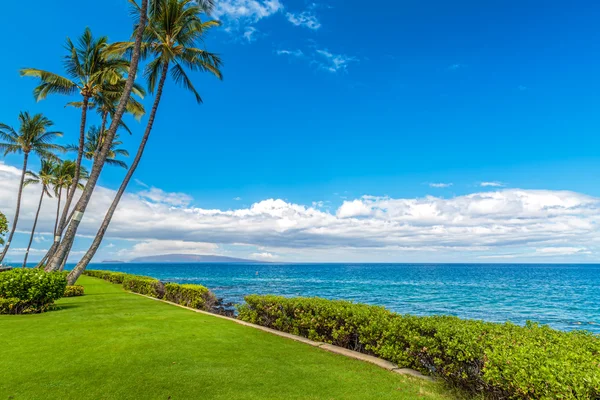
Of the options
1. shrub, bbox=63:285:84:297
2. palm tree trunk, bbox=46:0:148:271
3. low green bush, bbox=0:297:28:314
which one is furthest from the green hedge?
shrub, bbox=63:285:84:297

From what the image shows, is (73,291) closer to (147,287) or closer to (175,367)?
(147,287)

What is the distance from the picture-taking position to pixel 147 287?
17.6 meters

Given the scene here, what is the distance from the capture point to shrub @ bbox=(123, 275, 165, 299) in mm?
16763

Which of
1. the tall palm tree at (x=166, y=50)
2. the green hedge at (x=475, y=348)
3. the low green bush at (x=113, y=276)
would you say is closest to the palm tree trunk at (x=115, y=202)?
the tall palm tree at (x=166, y=50)

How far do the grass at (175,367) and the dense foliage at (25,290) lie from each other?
1.81m

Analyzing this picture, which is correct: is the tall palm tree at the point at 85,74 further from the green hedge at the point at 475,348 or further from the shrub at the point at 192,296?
the green hedge at the point at 475,348

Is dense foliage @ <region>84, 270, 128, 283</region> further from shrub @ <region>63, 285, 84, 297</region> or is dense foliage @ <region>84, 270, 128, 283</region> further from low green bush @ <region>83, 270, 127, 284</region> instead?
shrub @ <region>63, 285, 84, 297</region>

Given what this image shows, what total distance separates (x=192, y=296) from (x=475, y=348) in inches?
455

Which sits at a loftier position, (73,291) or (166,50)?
(166,50)

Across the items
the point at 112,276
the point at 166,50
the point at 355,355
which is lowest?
the point at 355,355

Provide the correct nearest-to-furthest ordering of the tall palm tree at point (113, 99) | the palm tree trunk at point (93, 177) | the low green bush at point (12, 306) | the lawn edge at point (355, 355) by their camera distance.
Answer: the lawn edge at point (355, 355)
the low green bush at point (12, 306)
the palm tree trunk at point (93, 177)
the tall palm tree at point (113, 99)

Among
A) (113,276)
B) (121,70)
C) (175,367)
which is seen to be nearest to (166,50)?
(121,70)

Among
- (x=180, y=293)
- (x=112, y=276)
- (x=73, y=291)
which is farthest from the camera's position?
(x=112, y=276)

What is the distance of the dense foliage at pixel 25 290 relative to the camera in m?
9.95
